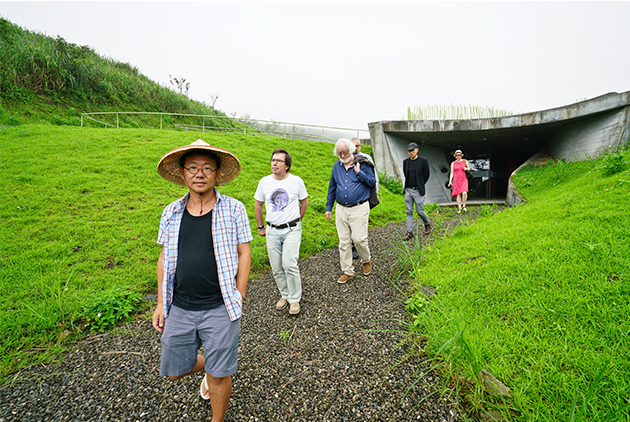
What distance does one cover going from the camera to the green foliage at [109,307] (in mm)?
3379

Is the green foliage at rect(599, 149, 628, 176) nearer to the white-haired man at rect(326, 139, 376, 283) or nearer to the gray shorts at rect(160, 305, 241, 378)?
the white-haired man at rect(326, 139, 376, 283)

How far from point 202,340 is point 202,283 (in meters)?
0.40

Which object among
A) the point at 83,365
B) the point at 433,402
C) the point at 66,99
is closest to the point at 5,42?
the point at 66,99

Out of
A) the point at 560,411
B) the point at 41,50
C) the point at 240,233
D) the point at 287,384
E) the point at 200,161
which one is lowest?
the point at 287,384

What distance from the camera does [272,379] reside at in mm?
2414

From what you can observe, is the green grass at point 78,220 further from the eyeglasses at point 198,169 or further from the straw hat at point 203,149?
the eyeglasses at point 198,169

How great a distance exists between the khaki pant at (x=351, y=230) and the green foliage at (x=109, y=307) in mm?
3058

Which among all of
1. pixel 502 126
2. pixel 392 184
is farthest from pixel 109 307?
pixel 502 126

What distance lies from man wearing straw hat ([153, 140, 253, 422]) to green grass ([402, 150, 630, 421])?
5.04 feet

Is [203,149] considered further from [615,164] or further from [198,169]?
[615,164]

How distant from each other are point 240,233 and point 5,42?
25.6 meters

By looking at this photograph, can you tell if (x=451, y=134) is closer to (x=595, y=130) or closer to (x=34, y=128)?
(x=595, y=130)

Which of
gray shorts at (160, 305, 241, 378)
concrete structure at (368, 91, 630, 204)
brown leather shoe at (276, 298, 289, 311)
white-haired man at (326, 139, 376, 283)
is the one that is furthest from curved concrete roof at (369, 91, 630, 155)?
gray shorts at (160, 305, 241, 378)

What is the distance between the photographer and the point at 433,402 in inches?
80.1
